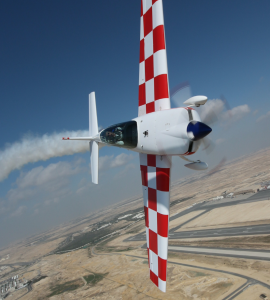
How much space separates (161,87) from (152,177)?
11.6 feet

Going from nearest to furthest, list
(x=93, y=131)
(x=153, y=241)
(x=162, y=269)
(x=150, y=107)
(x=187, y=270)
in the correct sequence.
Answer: (x=162, y=269) < (x=153, y=241) < (x=150, y=107) < (x=93, y=131) < (x=187, y=270)

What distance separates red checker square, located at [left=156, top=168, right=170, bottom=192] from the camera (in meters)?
7.12

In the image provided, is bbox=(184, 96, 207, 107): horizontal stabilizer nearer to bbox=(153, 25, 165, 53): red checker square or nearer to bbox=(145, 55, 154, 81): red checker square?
bbox=(145, 55, 154, 81): red checker square

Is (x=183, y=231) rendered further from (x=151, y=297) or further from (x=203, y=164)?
(x=203, y=164)

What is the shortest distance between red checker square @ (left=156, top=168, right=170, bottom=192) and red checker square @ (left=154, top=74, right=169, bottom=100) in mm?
2818

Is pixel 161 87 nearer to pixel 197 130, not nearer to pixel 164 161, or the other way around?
pixel 197 130

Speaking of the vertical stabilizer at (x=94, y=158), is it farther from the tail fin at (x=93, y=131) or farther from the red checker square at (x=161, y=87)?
the red checker square at (x=161, y=87)

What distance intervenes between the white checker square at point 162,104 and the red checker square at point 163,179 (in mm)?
Answer: 2322

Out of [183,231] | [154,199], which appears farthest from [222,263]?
[154,199]

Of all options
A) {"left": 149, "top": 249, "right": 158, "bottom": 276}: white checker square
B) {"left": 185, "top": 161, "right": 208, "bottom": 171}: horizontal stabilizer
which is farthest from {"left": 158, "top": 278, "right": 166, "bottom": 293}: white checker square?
{"left": 185, "top": 161, "right": 208, "bottom": 171}: horizontal stabilizer

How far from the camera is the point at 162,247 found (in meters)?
7.05

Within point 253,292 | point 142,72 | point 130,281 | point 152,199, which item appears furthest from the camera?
point 130,281

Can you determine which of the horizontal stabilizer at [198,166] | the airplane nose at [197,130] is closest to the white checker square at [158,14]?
the airplane nose at [197,130]

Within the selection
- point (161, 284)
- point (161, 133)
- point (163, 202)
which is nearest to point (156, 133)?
point (161, 133)
